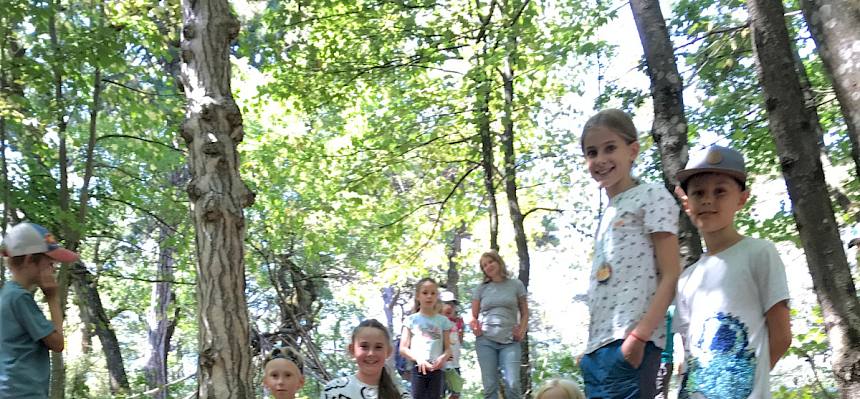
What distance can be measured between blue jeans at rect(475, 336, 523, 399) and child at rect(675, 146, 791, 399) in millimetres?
4901

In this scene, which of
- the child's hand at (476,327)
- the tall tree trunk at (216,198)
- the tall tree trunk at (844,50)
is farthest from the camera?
the child's hand at (476,327)

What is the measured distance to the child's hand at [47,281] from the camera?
4336mm

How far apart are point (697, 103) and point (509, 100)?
3166 millimetres

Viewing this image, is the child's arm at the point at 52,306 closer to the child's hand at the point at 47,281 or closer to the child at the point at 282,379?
the child's hand at the point at 47,281

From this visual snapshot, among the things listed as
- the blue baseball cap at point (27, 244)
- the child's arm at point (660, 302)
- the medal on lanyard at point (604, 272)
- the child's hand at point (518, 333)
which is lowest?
the child's arm at point (660, 302)

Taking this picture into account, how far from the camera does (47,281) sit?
4363mm

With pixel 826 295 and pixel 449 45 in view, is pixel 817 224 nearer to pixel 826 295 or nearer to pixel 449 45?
pixel 826 295

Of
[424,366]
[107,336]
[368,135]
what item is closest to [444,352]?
[424,366]

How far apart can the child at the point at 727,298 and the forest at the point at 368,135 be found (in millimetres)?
861

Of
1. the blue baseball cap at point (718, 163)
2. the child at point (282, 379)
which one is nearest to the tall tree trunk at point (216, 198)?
the child at point (282, 379)

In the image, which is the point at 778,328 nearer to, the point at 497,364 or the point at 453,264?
the point at 497,364

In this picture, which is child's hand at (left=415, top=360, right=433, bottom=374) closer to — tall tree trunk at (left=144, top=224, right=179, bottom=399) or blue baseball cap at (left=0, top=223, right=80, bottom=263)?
blue baseball cap at (left=0, top=223, right=80, bottom=263)

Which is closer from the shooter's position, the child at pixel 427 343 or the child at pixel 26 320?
the child at pixel 26 320

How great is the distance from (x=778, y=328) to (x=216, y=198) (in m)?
3.85
